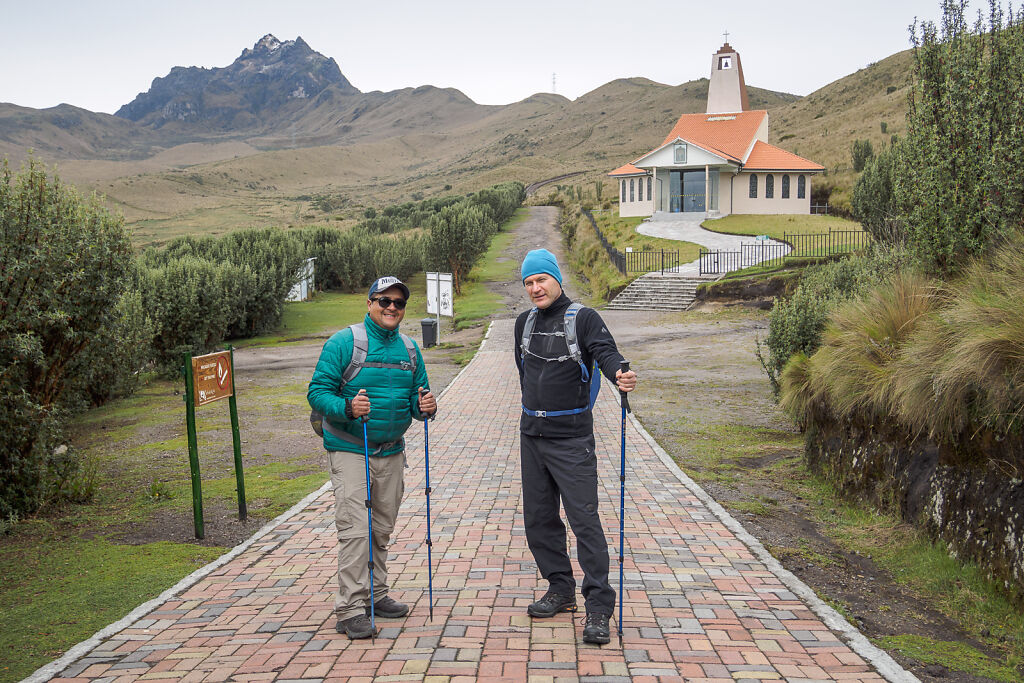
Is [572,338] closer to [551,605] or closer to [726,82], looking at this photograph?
[551,605]

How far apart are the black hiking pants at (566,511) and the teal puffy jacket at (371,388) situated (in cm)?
76

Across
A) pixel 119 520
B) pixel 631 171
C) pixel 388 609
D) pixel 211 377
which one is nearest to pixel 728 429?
pixel 211 377

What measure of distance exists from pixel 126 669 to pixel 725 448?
25.3ft

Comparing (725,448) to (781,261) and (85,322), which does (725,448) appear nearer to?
(85,322)

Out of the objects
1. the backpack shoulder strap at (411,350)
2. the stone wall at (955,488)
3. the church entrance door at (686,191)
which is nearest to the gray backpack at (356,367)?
the backpack shoulder strap at (411,350)

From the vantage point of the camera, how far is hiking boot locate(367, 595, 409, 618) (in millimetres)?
4703

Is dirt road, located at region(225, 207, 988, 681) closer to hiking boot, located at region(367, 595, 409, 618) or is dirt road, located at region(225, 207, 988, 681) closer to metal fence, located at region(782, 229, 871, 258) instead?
hiking boot, located at region(367, 595, 409, 618)

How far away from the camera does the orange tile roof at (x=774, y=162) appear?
41938mm

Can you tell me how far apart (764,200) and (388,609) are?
41783 mm

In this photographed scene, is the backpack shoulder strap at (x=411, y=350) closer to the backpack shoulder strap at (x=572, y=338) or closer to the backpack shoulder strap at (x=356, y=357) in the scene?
the backpack shoulder strap at (x=356, y=357)

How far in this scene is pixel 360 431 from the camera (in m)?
4.51

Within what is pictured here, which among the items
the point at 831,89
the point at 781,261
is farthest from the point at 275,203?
the point at 781,261

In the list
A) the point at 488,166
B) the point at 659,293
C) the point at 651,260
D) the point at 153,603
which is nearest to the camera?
the point at 153,603

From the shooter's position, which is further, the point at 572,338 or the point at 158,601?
the point at 158,601
